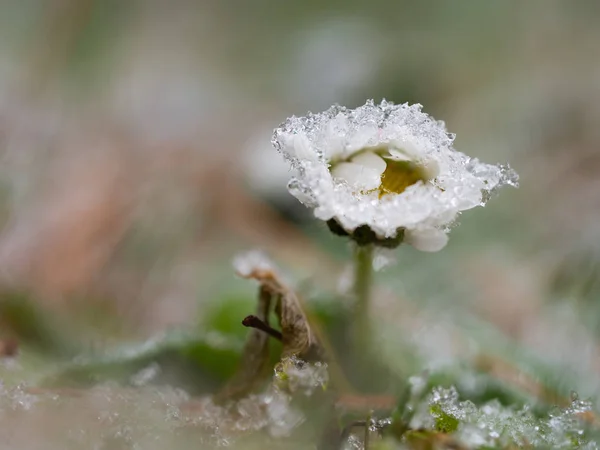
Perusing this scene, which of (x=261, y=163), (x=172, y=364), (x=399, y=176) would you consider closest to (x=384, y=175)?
(x=399, y=176)

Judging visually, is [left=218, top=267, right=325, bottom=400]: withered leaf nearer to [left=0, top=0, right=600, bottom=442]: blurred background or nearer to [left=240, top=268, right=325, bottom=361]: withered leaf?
[left=240, top=268, right=325, bottom=361]: withered leaf

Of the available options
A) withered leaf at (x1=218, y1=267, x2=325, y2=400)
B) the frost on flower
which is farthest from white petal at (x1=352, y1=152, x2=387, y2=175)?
withered leaf at (x1=218, y1=267, x2=325, y2=400)

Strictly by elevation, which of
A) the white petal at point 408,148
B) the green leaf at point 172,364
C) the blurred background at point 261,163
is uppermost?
the blurred background at point 261,163

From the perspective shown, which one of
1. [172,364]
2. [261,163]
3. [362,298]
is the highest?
[261,163]

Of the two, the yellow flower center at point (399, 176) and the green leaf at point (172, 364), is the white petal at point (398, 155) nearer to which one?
the yellow flower center at point (399, 176)

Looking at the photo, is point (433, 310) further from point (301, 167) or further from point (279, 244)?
point (301, 167)

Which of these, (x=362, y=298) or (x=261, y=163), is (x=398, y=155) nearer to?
(x=362, y=298)

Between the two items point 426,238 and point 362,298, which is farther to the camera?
point 362,298

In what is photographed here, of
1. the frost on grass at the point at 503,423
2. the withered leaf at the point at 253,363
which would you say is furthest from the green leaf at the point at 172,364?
the frost on grass at the point at 503,423
